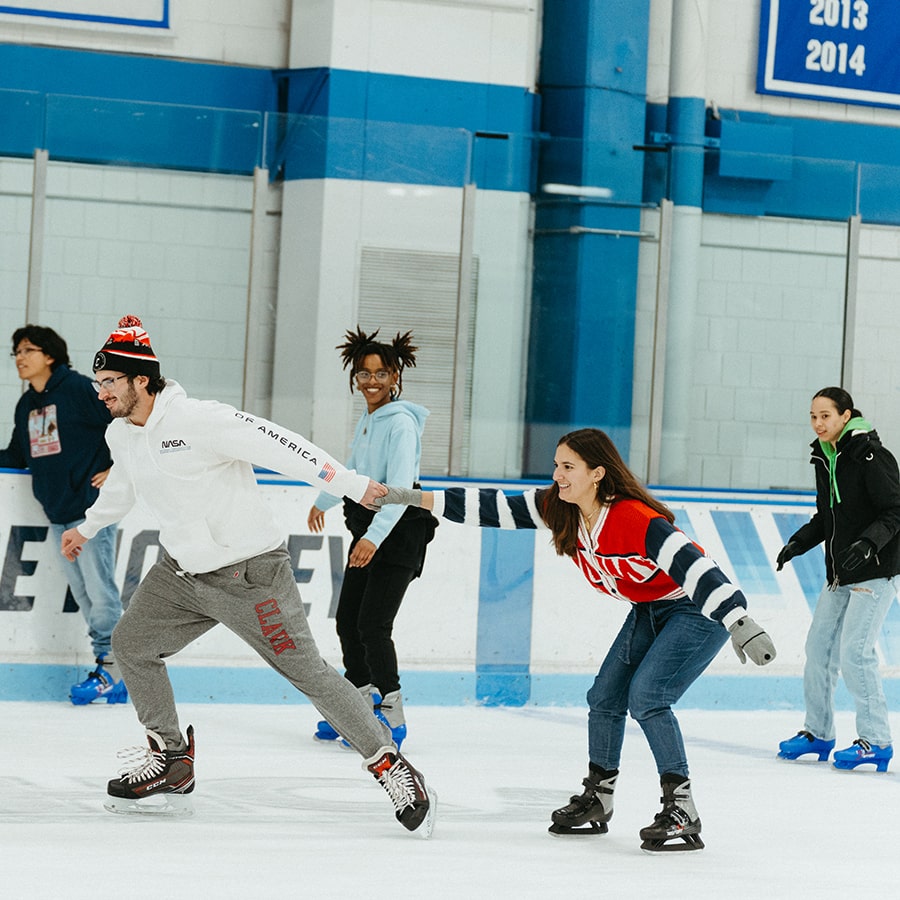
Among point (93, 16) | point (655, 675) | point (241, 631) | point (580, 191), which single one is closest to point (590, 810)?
point (655, 675)

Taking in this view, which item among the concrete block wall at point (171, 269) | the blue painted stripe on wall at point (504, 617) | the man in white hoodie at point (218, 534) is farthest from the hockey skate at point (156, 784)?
the concrete block wall at point (171, 269)

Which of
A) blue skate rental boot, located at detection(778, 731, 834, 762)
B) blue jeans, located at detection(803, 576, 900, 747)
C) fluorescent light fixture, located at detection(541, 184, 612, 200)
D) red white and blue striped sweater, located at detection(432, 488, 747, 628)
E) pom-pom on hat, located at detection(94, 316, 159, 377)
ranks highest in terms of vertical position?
fluorescent light fixture, located at detection(541, 184, 612, 200)

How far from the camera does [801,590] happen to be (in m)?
7.69

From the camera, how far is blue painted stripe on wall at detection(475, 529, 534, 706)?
7.25 meters

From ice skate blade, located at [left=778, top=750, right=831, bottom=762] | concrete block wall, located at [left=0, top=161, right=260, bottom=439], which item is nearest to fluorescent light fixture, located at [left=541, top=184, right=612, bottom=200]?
concrete block wall, located at [left=0, top=161, right=260, bottom=439]

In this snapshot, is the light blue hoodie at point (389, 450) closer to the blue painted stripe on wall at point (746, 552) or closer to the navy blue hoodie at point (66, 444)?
the navy blue hoodie at point (66, 444)

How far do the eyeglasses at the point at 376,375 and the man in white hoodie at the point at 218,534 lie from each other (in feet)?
4.61

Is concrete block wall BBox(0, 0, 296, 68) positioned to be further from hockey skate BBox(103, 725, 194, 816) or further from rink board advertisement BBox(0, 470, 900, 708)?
hockey skate BBox(103, 725, 194, 816)

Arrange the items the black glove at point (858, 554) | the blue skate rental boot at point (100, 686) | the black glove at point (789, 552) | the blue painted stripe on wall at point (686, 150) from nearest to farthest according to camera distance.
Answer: the black glove at point (858, 554) → the black glove at point (789, 552) → the blue skate rental boot at point (100, 686) → the blue painted stripe on wall at point (686, 150)

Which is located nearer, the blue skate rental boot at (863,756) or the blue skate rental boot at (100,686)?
the blue skate rental boot at (863,756)

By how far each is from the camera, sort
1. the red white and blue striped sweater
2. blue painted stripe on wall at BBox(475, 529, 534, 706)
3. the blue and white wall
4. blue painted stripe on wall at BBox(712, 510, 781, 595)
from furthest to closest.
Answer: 1. blue painted stripe on wall at BBox(712, 510, 781, 595)
2. the blue and white wall
3. blue painted stripe on wall at BBox(475, 529, 534, 706)
4. the red white and blue striped sweater

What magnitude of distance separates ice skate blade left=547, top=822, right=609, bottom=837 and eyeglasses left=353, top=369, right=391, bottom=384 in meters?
1.84

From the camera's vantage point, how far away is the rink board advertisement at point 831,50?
10789mm

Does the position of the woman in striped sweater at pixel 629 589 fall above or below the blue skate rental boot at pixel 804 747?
above
